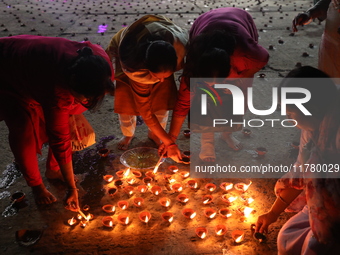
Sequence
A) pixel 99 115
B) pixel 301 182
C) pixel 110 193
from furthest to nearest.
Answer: pixel 99 115 < pixel 110 193 < pixel 301 182

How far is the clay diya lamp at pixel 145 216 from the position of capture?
2.46 meters

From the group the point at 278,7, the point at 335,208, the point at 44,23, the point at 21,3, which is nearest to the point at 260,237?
the point at 335,208

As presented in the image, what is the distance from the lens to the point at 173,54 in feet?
6.79

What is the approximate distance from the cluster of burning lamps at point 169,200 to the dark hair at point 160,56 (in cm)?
120

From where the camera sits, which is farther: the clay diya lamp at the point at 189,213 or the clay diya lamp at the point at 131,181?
the clay diya lamp at the point at 131,181

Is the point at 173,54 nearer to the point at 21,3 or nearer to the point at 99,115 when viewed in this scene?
the point at 99,115

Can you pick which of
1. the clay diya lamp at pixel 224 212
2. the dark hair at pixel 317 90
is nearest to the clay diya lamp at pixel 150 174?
the clay diya lamp at pixel 224 212

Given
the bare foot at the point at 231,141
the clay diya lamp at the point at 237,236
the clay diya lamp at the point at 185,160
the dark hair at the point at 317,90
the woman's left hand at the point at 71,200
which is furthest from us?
the bare foot at the point at 231,141

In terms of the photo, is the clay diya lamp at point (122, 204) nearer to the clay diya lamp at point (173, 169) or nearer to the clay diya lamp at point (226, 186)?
the clay diya lamp at point (173, 169)

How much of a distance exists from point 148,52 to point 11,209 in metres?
1.83

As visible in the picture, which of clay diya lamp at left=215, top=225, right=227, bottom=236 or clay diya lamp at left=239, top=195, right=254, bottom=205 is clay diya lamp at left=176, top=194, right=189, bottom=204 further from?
clay diya lamp at left=239, top=195, right=254, bottom=205

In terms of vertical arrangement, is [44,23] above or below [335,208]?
below

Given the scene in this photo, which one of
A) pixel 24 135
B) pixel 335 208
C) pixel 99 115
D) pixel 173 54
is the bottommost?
pixel 99 115

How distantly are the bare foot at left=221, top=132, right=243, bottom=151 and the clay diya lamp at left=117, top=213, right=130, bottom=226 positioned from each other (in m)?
1.47
